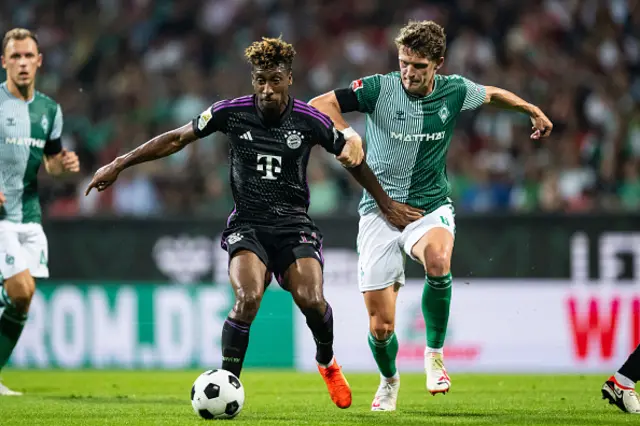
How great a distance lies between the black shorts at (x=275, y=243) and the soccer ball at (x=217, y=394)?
0.88 meters

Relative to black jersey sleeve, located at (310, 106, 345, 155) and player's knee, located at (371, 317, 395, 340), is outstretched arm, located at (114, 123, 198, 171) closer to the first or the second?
black jersey sleeve, located at (310, 106, 345, 155)

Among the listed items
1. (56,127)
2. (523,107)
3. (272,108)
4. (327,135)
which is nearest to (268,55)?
(272,108)

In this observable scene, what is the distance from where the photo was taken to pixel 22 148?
Answer: 9.62 meters

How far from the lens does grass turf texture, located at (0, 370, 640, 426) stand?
7.18 meters

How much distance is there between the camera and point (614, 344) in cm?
1213

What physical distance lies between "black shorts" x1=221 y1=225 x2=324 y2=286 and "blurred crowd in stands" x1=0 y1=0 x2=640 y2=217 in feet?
17.8

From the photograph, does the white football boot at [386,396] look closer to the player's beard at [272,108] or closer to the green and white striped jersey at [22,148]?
the player's beard at [272,108]

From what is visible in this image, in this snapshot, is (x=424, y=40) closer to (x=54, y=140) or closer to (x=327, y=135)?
(x=327, y=135)

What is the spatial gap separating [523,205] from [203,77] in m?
5.31

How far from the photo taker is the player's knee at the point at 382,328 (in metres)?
7.91

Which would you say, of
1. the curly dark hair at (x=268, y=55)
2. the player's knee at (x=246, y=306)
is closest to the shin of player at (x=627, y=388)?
the player's knee at (x=246, y=306)

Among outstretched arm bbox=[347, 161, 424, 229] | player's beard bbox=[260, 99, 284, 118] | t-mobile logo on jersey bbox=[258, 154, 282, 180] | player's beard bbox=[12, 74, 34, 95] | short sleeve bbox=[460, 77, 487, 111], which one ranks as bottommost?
outstretched arm bbox=[347, 161, 424, 229]

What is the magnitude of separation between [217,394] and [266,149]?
169cm

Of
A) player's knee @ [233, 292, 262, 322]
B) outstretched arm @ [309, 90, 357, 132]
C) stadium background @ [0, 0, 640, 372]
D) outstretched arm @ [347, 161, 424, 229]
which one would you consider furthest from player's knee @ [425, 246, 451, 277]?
stadium background @ [0, 0, 640, 372]
